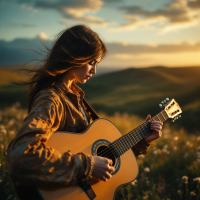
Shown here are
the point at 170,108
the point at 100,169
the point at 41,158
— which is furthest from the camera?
the point at 170,108

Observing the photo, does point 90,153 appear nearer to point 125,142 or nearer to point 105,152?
point 105,152

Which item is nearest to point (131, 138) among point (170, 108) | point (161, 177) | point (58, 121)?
point (170, 108)

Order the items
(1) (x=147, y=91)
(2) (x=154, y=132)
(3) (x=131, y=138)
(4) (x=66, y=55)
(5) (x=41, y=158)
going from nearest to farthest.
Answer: (5) (x=41, y=158) < (4) (x=66, y=55) < (3) (x=131, y=138) < (2) (x=154, y=132) < (1) (x=147, y=91)

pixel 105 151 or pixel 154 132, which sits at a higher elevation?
pixel 105 151

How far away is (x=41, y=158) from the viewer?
4.71ft

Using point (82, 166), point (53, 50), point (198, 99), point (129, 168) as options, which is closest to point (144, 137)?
point (129, 168)

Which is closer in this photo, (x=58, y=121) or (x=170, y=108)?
(x=58, y=121)

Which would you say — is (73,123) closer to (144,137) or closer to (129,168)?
(129,168)

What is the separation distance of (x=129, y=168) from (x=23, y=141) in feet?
4.73

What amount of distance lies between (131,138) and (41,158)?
139cm

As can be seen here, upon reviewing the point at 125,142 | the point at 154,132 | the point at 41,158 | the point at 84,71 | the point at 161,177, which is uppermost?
the point at 84,71

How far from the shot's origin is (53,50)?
2277 millimetres

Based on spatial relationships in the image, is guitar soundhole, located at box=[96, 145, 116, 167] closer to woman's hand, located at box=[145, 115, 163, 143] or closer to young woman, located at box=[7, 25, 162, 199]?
young woman, located at box=[7, 25, 162, 199]

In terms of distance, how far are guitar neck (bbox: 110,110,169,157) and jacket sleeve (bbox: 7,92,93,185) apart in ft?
2.11
